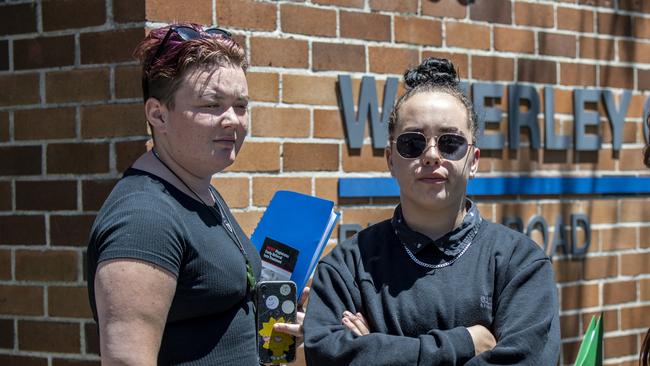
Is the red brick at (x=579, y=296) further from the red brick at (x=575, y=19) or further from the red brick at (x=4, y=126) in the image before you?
the red brick at (x=4, y=126)

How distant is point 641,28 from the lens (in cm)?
535

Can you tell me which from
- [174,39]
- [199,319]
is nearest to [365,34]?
[174,39]

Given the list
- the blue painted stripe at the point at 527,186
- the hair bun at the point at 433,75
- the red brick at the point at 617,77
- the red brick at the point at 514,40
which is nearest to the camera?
the hair bun at the point at 433,75

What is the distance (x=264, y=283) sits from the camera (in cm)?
292

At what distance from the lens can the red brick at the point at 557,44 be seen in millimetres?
4961

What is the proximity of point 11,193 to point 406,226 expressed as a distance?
1.85m

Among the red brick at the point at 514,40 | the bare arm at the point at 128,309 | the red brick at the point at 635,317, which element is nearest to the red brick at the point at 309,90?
the red brick at the point at 514,40

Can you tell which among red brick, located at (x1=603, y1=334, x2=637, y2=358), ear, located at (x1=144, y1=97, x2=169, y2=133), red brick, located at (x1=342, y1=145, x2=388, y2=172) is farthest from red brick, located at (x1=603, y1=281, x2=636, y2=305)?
ear, located at (x1=144, y1=97, x2=169, y2=133)

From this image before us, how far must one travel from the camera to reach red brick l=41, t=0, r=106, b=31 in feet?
12.6

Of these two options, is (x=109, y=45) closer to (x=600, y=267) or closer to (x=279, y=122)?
(x=279, y=122)

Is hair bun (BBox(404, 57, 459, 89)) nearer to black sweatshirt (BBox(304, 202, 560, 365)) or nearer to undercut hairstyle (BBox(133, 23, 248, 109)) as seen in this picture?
black sweatshirt (BBox(304, 202, 560, 365))

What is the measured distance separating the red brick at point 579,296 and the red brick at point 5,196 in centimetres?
258

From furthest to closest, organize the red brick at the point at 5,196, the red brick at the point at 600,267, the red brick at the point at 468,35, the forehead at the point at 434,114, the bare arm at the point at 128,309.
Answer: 1. the red brick at the point at 600,267
2. the red brick at the point at 468,35
3. the red brick at the point at 5,196
4. the forehead at the point at 434,114
5. the bare arm at the point at 128,309

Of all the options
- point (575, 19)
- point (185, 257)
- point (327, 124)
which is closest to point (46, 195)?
point (327, 124)
